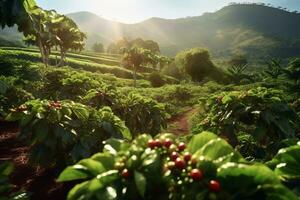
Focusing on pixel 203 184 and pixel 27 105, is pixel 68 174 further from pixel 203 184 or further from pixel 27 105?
pixel 27 105

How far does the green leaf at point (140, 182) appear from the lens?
3.07 metres

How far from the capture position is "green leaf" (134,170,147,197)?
307cm

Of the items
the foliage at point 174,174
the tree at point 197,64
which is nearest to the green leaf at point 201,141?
the foliage at point 174,174

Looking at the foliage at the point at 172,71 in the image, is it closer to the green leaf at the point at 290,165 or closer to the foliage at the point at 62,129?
the foliage at the point at 62,129

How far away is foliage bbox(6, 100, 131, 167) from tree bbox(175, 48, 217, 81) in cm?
6029

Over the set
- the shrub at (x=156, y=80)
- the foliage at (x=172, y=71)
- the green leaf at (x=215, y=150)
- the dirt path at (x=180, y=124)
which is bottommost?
the foliage at (x=172, y=71)

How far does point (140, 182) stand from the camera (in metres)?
3.12

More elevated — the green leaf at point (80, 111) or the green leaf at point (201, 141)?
the green leaf at point (201, 141)

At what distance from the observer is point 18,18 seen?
7742 millimetres

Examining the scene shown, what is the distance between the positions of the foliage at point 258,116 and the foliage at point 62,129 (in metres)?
2.45

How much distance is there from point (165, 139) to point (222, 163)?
580mm

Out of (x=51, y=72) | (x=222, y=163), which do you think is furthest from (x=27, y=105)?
(x=51, y=72)

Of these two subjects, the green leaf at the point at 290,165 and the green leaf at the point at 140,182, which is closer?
the green leaf at the point at 140,182

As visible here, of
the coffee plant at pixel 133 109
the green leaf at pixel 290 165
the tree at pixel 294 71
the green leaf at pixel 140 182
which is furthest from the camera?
the tree at pixel 294 71
